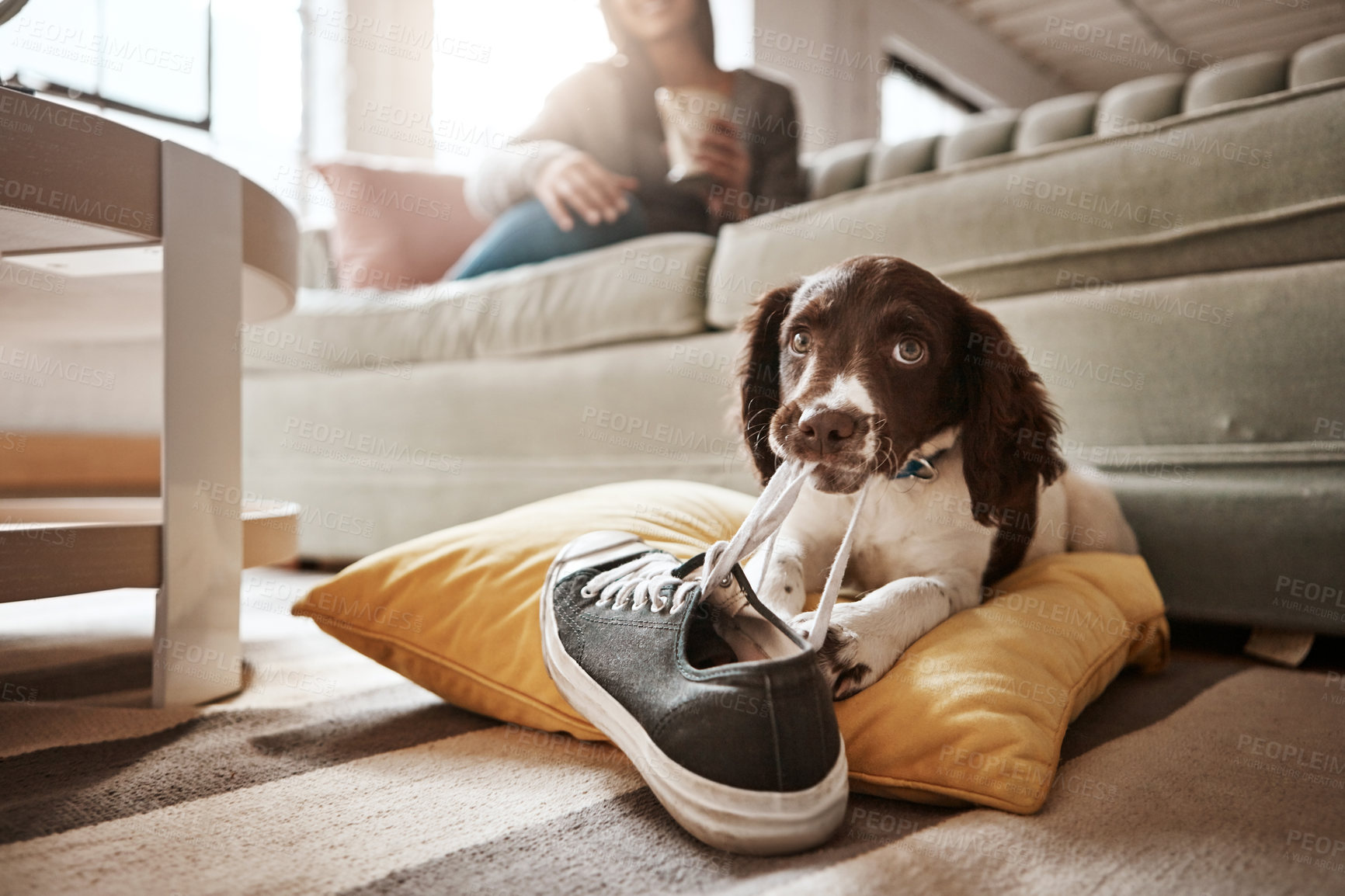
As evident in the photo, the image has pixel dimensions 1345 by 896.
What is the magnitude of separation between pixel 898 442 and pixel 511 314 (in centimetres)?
163

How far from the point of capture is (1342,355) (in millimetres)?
1448

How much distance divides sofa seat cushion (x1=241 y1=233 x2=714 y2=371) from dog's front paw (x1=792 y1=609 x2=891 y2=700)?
A: 1.34 m

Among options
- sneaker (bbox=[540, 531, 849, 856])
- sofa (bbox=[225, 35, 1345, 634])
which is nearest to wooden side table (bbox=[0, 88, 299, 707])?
sneaker (bbox=[540, 531, 849, 856])

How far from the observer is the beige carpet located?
2.43ft

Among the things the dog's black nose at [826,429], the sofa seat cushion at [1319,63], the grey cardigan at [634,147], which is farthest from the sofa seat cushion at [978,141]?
the dog's black nose at [826,429]

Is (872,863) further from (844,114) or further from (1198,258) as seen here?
(844,114)

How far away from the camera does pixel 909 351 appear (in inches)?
46.2

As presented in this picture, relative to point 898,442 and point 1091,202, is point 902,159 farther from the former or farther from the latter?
point 898,442

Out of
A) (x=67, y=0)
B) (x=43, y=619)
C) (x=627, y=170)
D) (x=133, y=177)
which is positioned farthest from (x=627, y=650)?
(x=67, y=0)

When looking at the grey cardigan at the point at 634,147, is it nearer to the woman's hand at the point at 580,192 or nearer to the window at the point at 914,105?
the woman's hand at the point at 580,192

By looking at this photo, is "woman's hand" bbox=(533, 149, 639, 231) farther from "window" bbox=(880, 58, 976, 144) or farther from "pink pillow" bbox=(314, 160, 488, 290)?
"window" bbox=(880, 58, 976, 144)

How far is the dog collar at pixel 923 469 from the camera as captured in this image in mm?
1237

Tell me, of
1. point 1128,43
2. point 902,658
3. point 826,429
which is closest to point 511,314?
point 826,429

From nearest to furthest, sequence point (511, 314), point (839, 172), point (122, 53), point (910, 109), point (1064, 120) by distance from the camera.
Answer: point (511, 314) < point (1064, 120) < point (839, 172) < point (122, 53) < point (910, 109)
